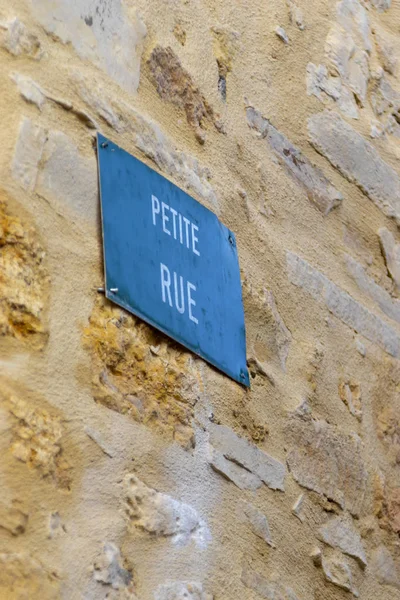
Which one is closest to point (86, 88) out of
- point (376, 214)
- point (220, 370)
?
point (220, 370)

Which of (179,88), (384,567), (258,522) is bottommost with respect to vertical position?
(384,567)

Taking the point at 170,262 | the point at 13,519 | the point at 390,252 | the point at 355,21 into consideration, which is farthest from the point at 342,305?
the point at 13,519

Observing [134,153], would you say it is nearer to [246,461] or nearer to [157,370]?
[157,370]

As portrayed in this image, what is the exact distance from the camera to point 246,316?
1.87 meters

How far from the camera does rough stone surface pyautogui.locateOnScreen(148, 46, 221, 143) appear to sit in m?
1.85

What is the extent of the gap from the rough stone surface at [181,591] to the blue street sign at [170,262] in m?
0.39

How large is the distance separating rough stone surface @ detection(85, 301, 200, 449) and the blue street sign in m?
0.03

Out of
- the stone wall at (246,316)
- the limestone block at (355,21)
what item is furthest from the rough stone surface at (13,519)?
the limestone block at (355,21)

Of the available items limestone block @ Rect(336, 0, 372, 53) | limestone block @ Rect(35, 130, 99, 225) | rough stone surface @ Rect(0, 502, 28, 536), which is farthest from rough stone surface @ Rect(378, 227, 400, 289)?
rough stone surface @ Rect(0, 502, 28, 536)

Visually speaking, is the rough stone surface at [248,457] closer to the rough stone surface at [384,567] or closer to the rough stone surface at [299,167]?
the rough stone surface at [384,567]

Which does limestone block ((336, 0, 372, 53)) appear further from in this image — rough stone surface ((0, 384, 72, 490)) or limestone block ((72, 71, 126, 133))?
rough stone surface ((0, 384, 72, 490))

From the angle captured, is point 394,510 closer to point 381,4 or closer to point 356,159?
point 356,159

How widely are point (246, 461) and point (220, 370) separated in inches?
6.4

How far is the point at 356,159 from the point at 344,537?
970mm
